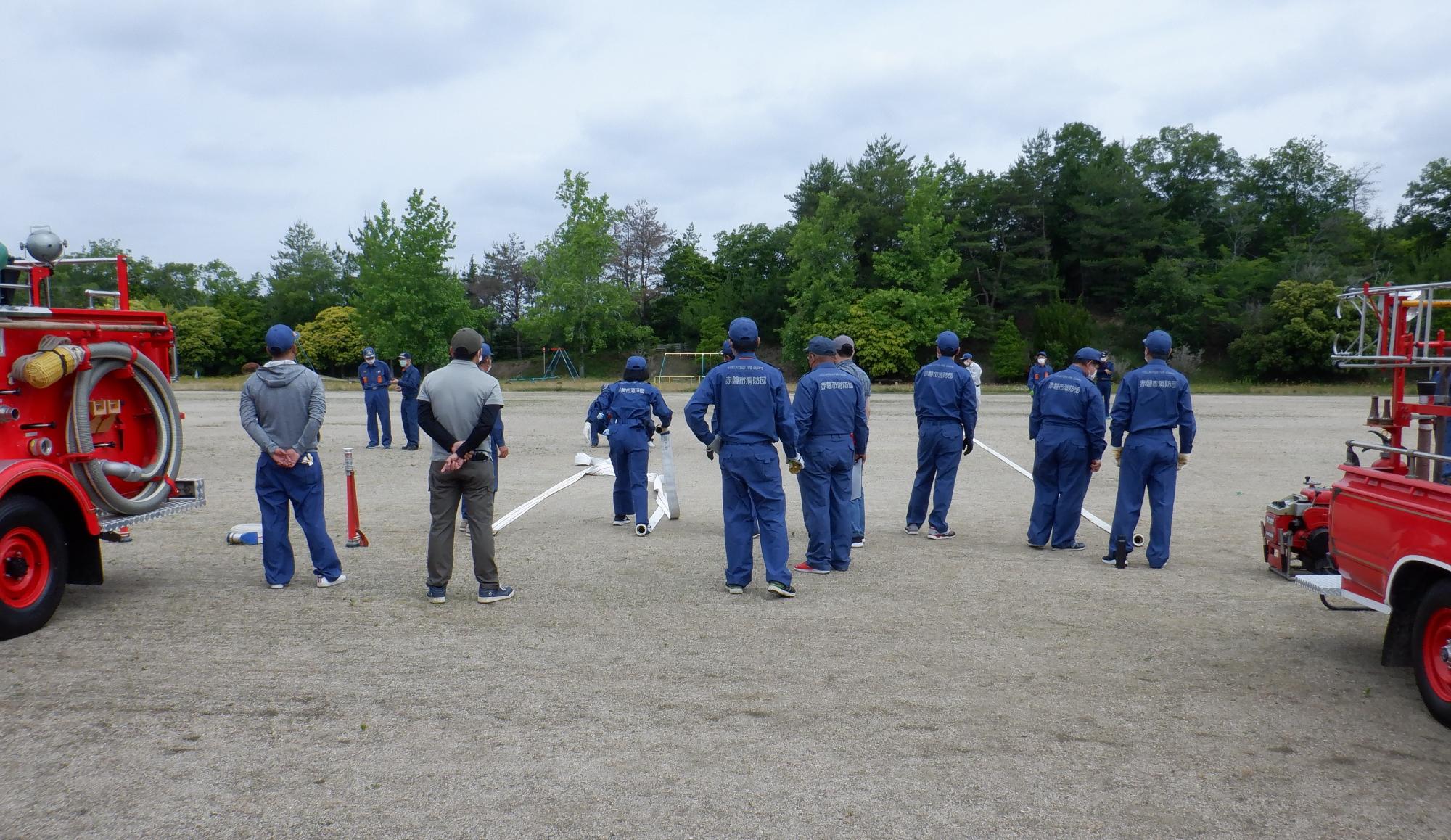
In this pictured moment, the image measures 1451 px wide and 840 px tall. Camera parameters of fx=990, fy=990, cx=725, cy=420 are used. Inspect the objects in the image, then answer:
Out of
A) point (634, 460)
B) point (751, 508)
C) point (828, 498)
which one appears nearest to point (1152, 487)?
point (828, 498)

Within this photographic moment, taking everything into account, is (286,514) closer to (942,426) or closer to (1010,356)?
(942,426)

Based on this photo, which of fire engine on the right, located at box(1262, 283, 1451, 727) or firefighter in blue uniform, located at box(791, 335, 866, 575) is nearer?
fire engine on the right, located at box(1262, 283, 1451, 727)

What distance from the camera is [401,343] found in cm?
6072

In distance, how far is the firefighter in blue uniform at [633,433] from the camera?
10250 millimetres

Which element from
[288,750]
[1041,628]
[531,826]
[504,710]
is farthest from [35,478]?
[1041,628]

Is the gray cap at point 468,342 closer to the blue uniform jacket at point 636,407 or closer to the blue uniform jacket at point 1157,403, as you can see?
the blue uniform jacket at point 636,407

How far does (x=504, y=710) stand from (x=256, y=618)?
271 cm

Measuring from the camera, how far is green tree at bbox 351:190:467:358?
196 ft

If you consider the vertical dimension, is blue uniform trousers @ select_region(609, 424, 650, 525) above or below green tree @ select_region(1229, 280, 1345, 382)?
below

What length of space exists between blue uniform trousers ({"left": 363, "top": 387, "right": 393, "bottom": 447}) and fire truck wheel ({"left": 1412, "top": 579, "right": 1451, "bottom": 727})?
58.0 feet

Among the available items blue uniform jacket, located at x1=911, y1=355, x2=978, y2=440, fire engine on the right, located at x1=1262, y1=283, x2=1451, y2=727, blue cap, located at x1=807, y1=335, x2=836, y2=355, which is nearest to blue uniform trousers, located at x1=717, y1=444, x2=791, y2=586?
blue cap, located at x1=807, y1=335, x2=836, y2=355

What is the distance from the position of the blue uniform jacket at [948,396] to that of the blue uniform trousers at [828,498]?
Result: 1810mm

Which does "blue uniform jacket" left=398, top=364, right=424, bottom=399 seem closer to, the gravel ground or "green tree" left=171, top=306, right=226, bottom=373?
the gravel ground

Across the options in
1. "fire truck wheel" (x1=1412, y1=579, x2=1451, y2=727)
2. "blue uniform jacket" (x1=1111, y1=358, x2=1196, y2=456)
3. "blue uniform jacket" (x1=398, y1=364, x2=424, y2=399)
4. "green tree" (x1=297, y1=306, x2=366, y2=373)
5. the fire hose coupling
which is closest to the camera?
"fire truck wheel" (x1=1412, y1=579, x2=1451, y2=727)
